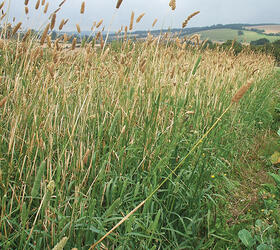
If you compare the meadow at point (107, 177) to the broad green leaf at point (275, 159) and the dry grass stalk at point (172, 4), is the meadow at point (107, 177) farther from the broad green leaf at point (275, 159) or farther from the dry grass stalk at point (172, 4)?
the dry grass stalk at point (172, 4)

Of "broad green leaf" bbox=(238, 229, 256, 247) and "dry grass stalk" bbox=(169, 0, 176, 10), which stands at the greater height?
"dry grass stalk" bbox=(169, 0, 176, 10)

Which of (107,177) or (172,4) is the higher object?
(172,4)

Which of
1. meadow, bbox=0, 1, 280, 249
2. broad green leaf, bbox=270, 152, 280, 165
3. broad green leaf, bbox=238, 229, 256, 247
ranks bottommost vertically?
broad green leaf, bbox=270, 152, 280, 165

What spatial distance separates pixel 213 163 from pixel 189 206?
0.74m

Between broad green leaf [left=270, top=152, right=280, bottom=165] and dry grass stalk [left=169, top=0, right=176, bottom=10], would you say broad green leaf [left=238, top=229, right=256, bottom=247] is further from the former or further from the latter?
dry grass stalk [left=169, top=0, right=176, bottom=10]

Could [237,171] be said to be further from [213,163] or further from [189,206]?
[189,206]

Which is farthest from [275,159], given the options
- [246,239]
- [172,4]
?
[172,4]

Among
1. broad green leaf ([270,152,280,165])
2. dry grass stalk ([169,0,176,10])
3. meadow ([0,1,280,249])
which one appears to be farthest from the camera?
broad green leaf ([270,152,280,165])

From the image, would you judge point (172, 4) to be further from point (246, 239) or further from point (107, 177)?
point (246, 239)

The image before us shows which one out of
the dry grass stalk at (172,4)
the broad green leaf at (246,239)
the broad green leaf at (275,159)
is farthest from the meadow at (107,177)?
the dry grass stalk at (172,4)

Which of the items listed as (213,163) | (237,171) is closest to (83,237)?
(213,163)

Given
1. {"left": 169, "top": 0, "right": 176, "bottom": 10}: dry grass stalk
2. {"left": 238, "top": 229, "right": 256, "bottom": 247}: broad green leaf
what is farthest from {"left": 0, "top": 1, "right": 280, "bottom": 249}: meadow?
{"left": 169, "top": 0, "right": 176, "bottom": 10}: dry grass stalk

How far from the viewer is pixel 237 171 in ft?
9.05

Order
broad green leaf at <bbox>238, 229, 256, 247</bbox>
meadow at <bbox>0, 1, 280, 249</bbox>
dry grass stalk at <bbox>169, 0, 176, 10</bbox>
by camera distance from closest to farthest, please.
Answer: meadow at <bbox>0, 1, 280, 249</bbox>
broad green leaf at <bbox>238, 229, 256, 247</bbox>
dry grass stalk at <bbox>169, 0, 176, 10</bbox>
